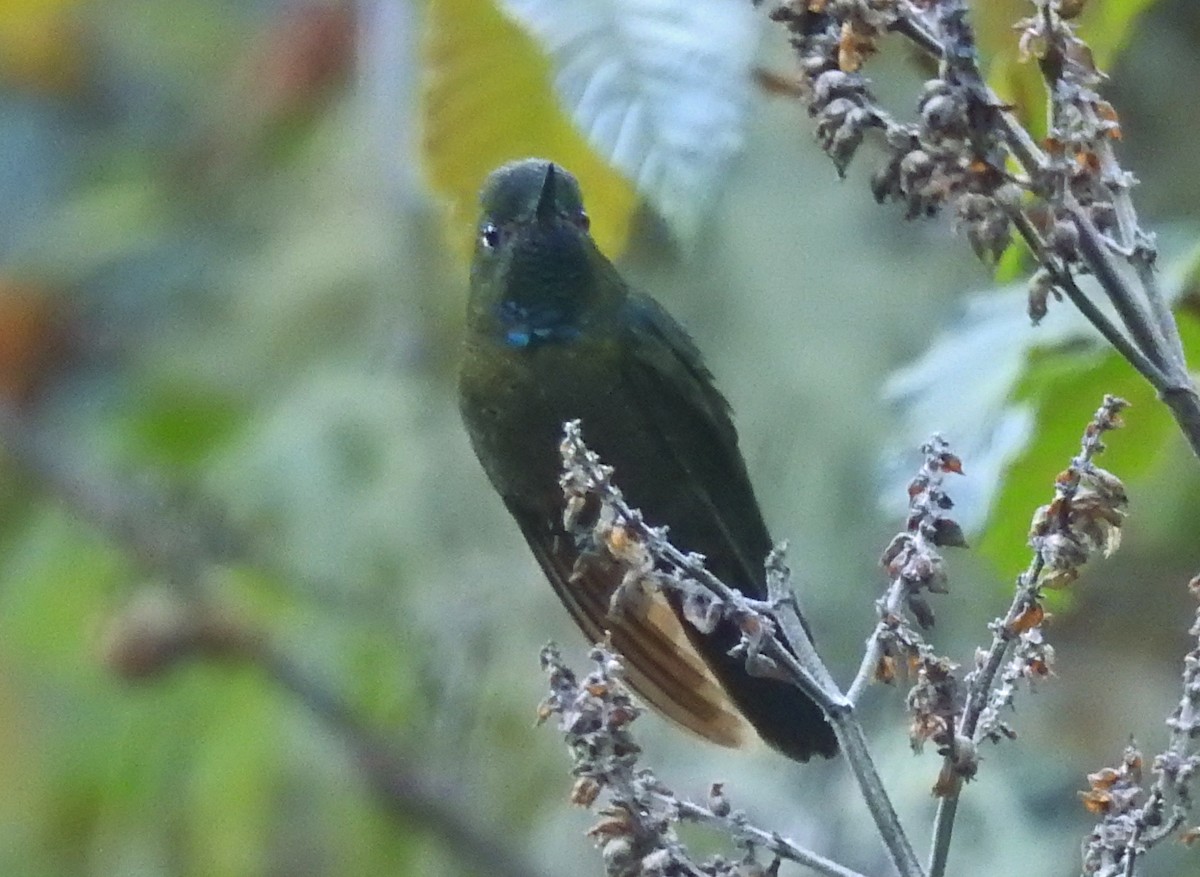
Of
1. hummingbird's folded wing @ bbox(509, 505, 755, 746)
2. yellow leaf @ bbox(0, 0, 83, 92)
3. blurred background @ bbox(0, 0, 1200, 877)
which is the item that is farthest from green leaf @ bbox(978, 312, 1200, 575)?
yellow leaf @ bbox(0, 0, 83, 92)

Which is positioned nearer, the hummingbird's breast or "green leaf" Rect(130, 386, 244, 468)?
the hummingbird's breast

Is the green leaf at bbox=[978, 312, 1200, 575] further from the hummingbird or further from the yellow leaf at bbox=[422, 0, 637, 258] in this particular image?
the yellow leaf at bbox=[422, 0, 637, 258]

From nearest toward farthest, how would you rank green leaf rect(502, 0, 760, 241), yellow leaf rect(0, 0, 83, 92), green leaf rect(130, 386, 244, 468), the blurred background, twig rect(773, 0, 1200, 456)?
twig rect(773, 0, 1200, 456) < green leaf rect(502, 0, 760, 241) < the blurred background < green leaf rect(130, 386, 244, 468) < yellow leaf rect(0, 0, 83, 92)

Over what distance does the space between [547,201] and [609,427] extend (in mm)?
255

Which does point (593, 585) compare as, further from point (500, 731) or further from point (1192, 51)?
point (1192, 51)

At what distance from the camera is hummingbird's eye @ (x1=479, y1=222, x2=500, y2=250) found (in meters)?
1.98

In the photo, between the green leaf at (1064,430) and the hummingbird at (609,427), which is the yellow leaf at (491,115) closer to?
the hummingbird at (609,427)

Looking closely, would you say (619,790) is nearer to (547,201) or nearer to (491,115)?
(491,115)

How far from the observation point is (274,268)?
14.3 ft

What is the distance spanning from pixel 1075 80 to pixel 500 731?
235 cm

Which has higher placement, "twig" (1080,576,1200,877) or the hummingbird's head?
the hummingbird's head

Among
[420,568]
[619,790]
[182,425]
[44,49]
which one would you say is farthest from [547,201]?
[44,49]

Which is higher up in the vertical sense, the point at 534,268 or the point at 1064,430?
the point at 534,268

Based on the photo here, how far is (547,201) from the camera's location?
6.22 feet
